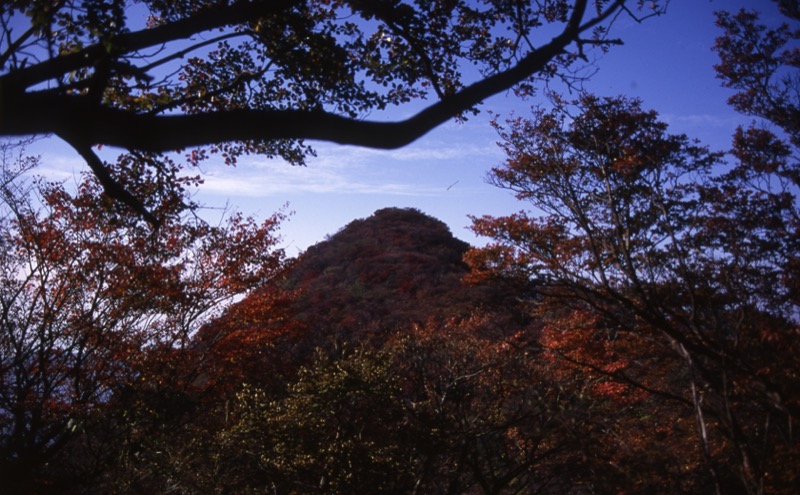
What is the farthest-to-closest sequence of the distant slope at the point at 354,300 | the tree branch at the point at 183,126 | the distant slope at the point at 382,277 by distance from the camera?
the distant slope at the point at 382,277 → the distant slope at the point at 354,300 → the tree branch at the point at 183,126

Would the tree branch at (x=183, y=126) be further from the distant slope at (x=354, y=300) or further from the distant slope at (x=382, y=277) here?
the distant slope at (x=382, y=277)

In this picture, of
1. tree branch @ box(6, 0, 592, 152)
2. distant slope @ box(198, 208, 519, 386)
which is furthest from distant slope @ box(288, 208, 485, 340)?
tree branch @ box(6, 0, 592, 152)

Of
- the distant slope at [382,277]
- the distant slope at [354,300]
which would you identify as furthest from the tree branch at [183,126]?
the distant slope at [382,277]

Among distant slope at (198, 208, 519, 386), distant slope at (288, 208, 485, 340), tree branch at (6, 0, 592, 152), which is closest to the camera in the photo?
tree branch at (6, 0, 592, 152)

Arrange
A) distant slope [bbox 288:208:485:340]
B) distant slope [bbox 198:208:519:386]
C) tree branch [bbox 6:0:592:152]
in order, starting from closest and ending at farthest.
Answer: tree branch [bbox 6:0:592:152], distant slope [bbox 198:208:519:386], distant slope [bbox 288:208:485:340]

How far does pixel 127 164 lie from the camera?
4980 millimetres

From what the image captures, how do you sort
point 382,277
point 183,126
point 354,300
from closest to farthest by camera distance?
point 183,126
point 354,300
point 382,277

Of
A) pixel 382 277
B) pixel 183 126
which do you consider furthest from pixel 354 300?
pixel 183 126

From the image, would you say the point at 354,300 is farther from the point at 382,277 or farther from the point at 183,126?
the point at 183,126

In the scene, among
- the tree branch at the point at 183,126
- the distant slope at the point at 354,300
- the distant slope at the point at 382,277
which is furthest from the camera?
the distant slope at the point at 382,277

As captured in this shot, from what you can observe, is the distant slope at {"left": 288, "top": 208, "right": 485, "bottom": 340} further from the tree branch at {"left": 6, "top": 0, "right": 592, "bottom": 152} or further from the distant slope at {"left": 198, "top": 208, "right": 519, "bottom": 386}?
the tree branch at {"left": 6, "top": 0, "right": 592, "bottom": 152}

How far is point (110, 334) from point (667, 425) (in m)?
9.49

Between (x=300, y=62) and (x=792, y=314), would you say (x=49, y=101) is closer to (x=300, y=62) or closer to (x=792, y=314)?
(x=300, y=62)

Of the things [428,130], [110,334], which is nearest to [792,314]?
[428,130]
